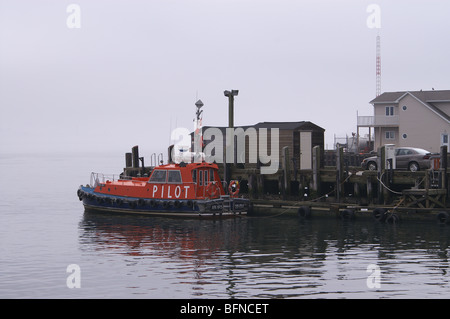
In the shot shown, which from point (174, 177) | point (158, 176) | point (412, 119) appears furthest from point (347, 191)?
point (412, 119)

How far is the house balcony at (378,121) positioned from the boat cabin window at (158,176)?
31431 mm

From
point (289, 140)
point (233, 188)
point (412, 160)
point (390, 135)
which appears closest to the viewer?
point (233, 188)

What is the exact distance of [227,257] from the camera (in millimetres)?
24875

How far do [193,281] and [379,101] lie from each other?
150 ft

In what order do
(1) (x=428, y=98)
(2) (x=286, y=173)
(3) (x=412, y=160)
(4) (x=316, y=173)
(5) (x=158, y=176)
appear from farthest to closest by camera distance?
(1) (x=428, y=98)
(3) (x=412, y=160)
(2) (x=286, y=173)
(5) (x=158, y=176)
(4) (x=316, y=173)

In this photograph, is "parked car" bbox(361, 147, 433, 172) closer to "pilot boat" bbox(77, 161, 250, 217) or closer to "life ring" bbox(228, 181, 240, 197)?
"life ring" bbox(228, 181, 240, 197)

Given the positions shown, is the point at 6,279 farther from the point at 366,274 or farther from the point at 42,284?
the point at 366,274

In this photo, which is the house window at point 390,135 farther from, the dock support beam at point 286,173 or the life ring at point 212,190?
the life ring at point 212,190

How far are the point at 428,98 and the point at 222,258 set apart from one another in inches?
1658

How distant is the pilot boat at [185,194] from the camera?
34844 millimetres

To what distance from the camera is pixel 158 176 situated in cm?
3597

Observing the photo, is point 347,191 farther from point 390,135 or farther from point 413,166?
point 390,135
